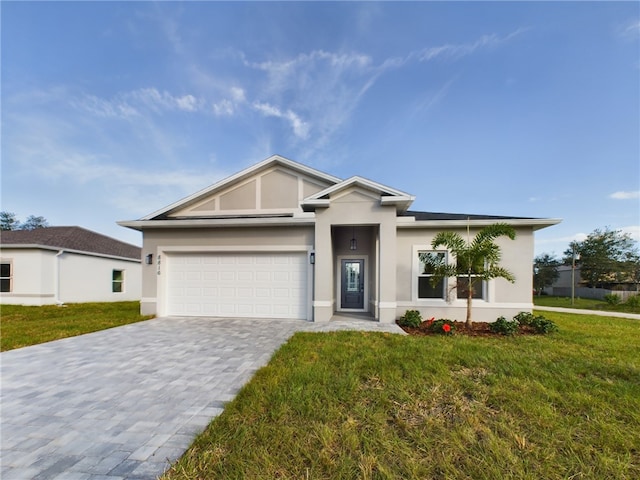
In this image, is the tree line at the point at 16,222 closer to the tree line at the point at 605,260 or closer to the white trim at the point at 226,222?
the white trim at the point at 226,222

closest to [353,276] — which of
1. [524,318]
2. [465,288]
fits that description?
[465,288]

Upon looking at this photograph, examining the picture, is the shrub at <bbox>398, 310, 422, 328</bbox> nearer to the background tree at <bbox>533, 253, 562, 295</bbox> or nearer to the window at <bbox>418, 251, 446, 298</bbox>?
the window at <bbox>418, 251, 446, 298</bbox>

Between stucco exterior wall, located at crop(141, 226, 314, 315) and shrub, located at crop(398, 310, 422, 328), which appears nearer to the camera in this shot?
shrub, located at crop(398, 310, 422, 328)

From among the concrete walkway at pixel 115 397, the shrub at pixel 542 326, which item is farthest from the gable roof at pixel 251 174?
the shrub at pixel 542 326

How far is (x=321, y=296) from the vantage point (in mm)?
8070

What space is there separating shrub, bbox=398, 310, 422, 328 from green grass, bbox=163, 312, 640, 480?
2.57 m

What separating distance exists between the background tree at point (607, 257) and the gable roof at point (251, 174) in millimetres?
29445

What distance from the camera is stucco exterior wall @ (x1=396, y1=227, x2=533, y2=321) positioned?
8141 millimetres

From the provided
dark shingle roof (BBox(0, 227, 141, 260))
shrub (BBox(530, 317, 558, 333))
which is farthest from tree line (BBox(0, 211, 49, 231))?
shrub (BBox(530, 317, 558, 333))

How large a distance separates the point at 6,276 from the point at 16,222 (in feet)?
126

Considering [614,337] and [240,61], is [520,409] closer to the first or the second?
[614,337]

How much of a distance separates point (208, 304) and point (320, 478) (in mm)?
7869

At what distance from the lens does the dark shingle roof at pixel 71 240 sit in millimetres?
14070

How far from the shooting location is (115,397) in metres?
3.44
